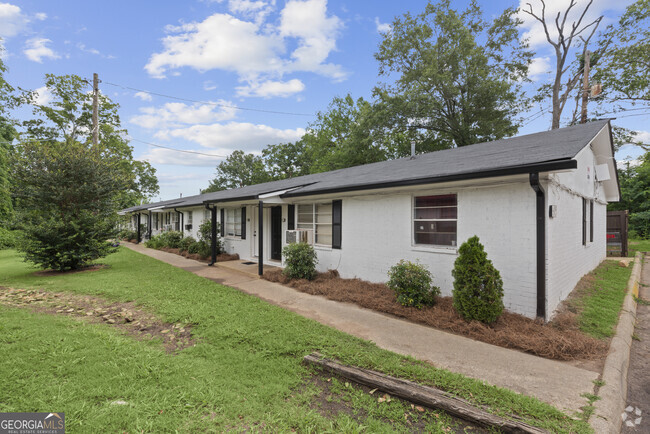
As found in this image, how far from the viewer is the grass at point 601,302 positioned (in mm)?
4262

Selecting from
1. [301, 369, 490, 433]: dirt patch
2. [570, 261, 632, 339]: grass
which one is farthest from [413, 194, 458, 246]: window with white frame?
[301, 369, 490, 433]: dirt patch

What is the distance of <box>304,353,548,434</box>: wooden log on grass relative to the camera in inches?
87.1

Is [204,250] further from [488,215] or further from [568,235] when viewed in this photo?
[568,235]

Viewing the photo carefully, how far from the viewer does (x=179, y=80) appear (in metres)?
12.2

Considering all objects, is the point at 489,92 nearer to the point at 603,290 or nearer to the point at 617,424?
the point at 603,290

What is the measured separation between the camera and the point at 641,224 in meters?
17.4

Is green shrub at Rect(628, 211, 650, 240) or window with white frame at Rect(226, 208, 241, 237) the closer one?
window with white frame at Rect(226, 208, 241, 237)

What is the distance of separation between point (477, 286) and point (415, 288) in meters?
1.14

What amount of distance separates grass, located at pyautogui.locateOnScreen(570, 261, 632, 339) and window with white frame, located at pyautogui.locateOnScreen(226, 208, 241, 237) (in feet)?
35.4

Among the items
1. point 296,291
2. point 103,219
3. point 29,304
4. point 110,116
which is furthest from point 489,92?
point 110,116

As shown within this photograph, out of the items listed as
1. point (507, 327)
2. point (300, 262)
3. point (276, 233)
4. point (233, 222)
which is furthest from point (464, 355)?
point (233, 222)

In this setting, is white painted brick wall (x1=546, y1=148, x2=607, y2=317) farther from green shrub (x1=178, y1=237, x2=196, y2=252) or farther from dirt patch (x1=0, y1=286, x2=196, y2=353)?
green shrub (x1=178, y1=237, x2=196, y2=252)

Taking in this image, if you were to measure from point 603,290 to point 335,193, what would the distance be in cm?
647

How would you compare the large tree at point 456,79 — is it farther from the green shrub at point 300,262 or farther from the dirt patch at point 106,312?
the dirt patch at point 106,312
